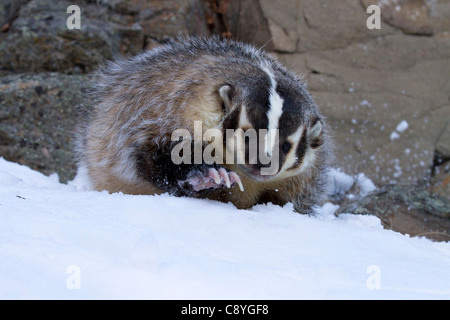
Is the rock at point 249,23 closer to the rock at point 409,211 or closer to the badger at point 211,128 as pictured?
the rock at point 409,211

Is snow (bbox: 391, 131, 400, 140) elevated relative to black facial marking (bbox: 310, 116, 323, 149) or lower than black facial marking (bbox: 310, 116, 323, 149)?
elevated

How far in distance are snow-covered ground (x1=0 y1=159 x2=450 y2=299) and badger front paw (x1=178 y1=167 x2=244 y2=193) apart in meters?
0.08

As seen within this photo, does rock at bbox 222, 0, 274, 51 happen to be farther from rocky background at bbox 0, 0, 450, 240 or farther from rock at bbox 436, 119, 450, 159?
rock at bbox 436, 119, 450, 159

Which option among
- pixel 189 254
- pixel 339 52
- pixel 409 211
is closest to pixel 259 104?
pixel 189 254

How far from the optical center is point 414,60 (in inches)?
236

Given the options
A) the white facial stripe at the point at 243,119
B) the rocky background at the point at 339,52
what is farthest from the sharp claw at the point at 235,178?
the rocky background at the point at 339,52

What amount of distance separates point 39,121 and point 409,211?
3119 millimetres

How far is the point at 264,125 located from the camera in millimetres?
2402

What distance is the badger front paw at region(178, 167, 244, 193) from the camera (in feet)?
8.39

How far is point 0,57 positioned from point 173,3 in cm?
192

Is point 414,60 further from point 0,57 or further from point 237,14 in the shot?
point 0,57

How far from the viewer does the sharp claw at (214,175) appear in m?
2.55

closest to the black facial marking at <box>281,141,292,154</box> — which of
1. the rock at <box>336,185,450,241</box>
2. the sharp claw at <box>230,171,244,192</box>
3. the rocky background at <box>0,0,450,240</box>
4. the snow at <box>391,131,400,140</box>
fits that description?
the sharp claw at <box>230,171,244,192</box>

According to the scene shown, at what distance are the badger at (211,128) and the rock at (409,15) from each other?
3.24 meters
